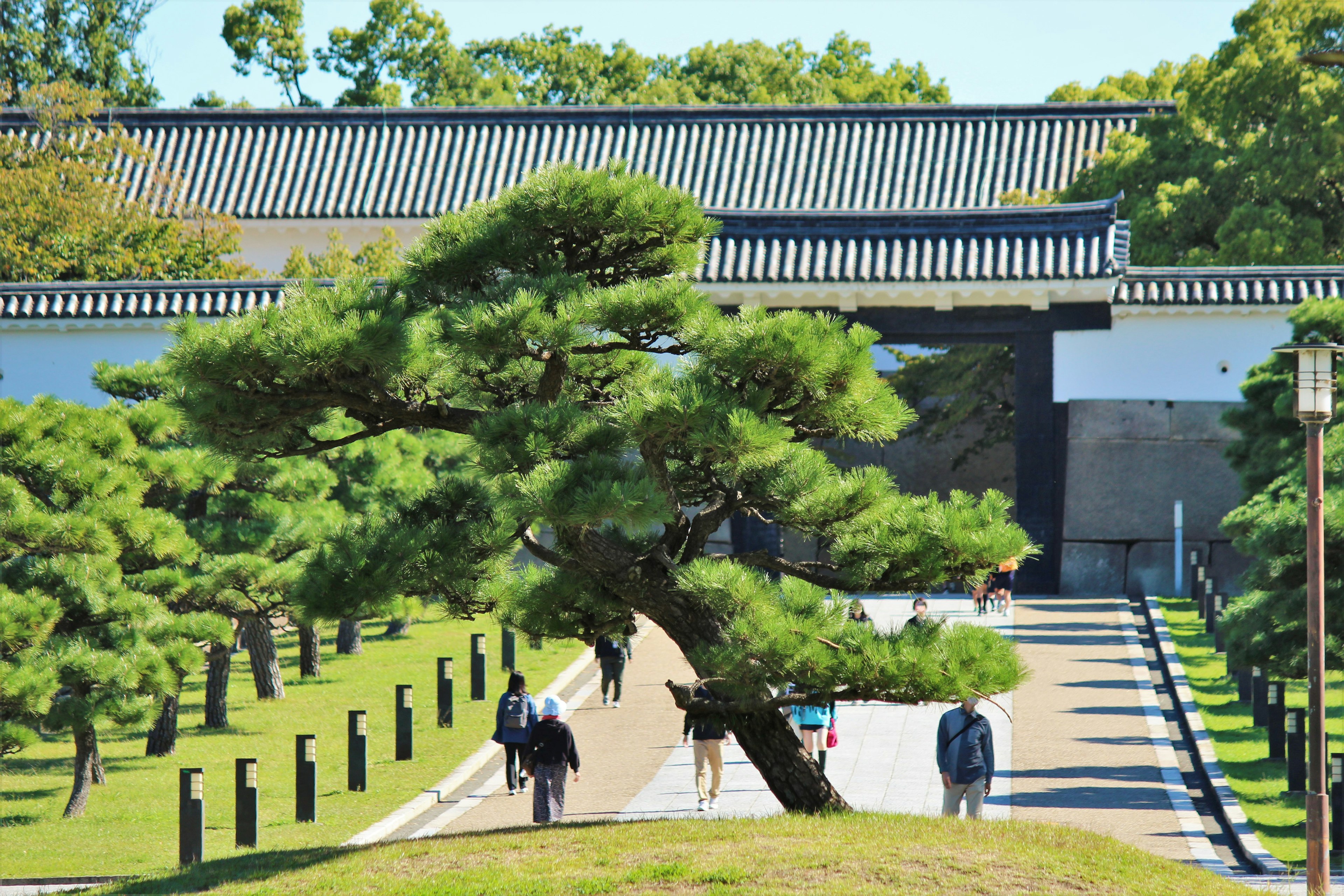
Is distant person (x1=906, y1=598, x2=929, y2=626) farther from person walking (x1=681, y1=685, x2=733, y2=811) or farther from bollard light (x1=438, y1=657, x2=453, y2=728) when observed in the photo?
bollard light (x1=438, y1=657, x2=453, y2=728)

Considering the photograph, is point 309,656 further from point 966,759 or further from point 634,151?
point 634,151

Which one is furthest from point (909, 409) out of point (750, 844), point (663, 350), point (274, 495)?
point (274, 495)

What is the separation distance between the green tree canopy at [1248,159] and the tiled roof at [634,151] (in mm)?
5340

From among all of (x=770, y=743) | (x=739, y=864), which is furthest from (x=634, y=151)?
(x=739, y=864)

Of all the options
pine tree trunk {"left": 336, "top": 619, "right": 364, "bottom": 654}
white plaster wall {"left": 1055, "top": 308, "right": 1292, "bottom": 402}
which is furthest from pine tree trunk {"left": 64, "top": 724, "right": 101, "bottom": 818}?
white plaster wall {"left": 1055, "top": 308, "right": 1292, "bottom": 402}

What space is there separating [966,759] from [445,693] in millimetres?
7797

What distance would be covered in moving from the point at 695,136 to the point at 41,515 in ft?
67.0

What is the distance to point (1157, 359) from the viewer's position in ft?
72.9

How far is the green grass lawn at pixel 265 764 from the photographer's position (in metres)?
12.8

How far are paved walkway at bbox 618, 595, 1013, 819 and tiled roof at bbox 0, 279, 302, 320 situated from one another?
10.3 m

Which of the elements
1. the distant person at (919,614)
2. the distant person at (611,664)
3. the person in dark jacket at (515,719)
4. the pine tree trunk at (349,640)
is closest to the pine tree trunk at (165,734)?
the person in dark jacket at (515,719)

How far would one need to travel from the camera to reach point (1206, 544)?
869 inches

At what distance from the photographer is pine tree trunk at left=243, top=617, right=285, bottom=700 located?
18.4 metres

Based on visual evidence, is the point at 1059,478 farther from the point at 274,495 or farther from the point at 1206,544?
the point at 274,495
